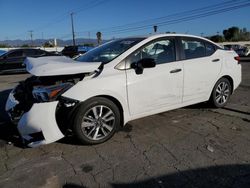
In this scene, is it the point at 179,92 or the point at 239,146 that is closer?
the point at 239,146

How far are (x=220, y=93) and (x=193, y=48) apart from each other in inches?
46.7

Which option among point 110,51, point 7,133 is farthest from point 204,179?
point 7,133

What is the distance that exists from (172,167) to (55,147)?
1754 millimetres

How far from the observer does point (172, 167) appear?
3.49m

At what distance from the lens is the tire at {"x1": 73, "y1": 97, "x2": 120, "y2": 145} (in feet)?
13.2

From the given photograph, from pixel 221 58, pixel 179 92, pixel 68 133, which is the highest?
pixel 221 58

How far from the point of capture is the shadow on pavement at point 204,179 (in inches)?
121

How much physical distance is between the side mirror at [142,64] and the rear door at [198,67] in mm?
814

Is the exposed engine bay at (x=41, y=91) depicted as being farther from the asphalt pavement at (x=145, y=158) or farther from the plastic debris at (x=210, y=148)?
the plastic debris at (x=210, y=148)

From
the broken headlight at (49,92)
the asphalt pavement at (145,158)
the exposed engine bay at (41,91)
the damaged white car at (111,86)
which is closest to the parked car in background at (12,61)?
the asphalt pavement at (145,158)

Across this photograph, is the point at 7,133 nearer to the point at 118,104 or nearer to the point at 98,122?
the point at 98,122

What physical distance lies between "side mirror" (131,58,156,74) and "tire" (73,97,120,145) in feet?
2.22

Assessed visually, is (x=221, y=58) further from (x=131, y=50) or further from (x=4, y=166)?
(x=4, y=166)

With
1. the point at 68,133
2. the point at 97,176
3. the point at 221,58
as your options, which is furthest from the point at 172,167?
the point at 221,58
